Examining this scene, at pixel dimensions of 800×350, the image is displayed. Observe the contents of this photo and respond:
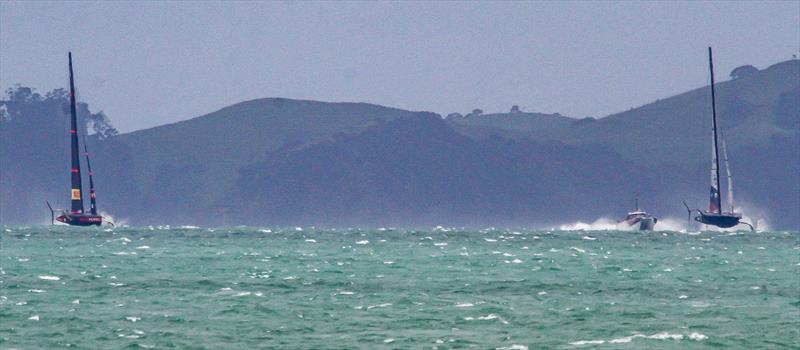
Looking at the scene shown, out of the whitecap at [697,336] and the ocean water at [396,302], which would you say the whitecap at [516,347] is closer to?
the ocean water at [396,302]

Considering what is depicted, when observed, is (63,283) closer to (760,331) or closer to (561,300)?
(561,300)

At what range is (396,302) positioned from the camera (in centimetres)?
5069

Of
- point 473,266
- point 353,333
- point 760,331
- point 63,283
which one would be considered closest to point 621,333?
point 760,331

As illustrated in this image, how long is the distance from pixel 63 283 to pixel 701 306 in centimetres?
2359

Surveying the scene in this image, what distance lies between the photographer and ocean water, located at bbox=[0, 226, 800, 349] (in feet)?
131

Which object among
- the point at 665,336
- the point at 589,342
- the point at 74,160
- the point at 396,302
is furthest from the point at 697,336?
the point at 74,160

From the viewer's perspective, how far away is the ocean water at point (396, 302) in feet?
131

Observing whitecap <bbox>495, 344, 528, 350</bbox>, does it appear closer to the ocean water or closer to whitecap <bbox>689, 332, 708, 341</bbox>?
the ocean water

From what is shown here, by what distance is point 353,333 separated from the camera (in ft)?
134

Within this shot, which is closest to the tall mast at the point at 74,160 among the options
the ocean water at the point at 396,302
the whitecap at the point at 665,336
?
the ocean water at the point at 396,302

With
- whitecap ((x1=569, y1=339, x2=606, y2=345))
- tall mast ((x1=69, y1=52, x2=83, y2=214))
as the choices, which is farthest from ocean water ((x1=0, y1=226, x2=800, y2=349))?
tall mast ((x1=69, y1=52, x2=83, y2=214))

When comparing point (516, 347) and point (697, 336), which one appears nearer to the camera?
point (516, 347)

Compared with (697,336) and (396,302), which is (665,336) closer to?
(697,336)

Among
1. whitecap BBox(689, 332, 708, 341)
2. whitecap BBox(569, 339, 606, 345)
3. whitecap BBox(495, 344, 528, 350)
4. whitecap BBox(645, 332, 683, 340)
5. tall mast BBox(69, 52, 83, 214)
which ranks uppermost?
tall mast BBox(69, 52, 83, 214)
